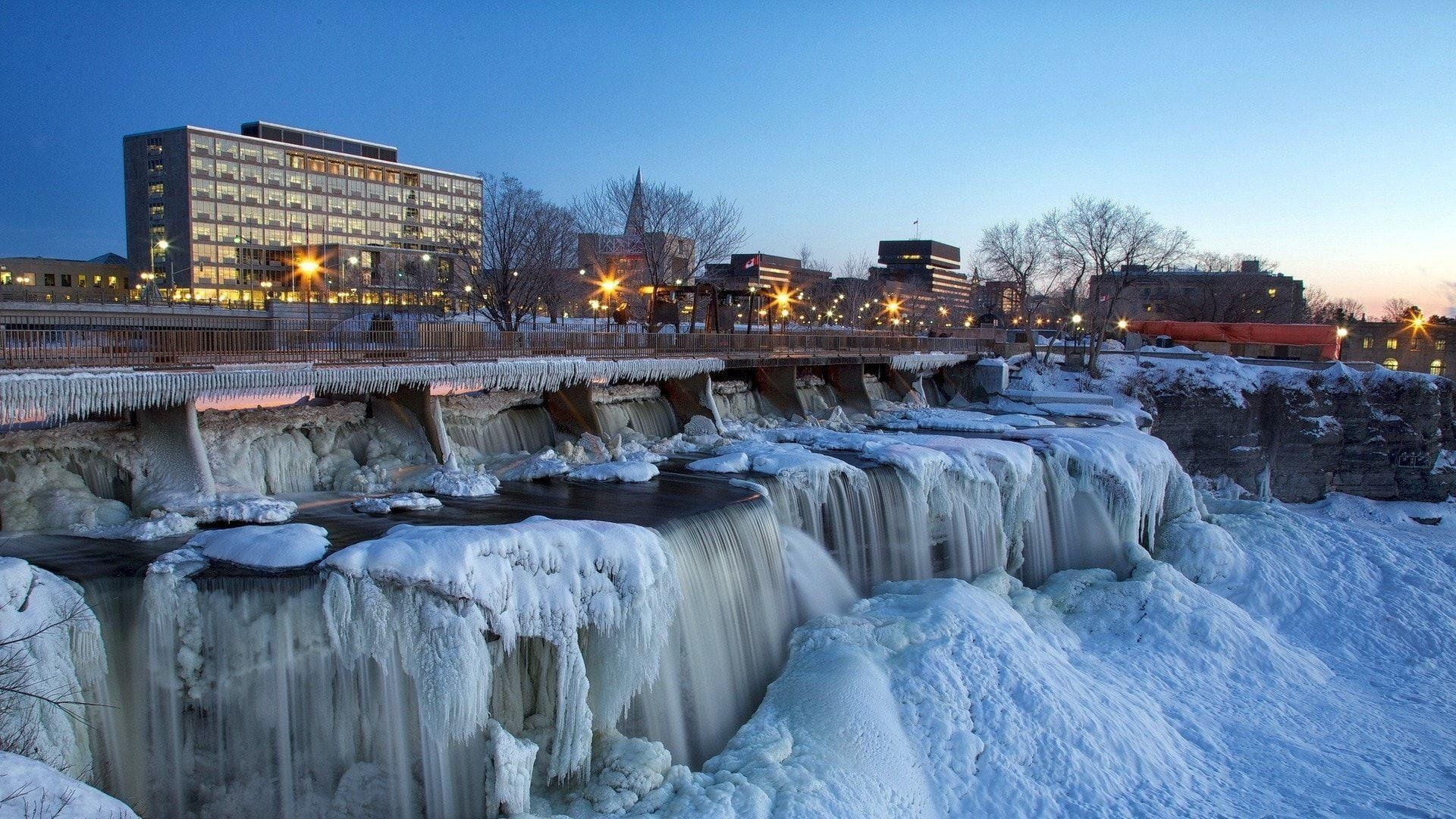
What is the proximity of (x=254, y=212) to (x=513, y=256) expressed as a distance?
68680 mm

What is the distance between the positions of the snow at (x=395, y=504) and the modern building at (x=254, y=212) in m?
68.1

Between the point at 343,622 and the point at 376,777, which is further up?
the point at 343,622

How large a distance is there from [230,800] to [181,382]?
754cm

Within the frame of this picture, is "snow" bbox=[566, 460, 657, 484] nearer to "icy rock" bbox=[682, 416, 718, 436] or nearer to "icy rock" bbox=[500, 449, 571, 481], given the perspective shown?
"icy rock" bbox=[500, 449, 571, 481]

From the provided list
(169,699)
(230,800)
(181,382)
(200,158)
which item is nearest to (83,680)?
(169,699)

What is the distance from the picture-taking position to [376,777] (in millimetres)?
9945

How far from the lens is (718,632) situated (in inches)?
526

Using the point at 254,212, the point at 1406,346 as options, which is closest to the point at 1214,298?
the point at 1406,346

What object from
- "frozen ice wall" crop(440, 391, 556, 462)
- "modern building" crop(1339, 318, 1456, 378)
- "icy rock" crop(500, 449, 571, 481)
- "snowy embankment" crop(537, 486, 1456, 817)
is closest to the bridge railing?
"frozen ice wall" crop(440, 391, 556, 462)

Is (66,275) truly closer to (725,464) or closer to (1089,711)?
(725,464)

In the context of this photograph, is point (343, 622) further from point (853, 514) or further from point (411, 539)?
point (853, 514)

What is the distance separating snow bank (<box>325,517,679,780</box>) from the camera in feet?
32.9

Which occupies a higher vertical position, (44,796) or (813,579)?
(44,796)

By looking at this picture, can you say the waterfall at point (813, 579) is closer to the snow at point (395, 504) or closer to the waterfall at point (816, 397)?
the snow at point (395, 504)
